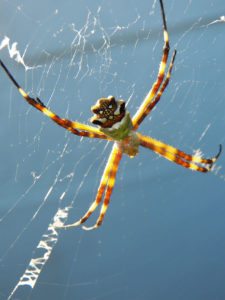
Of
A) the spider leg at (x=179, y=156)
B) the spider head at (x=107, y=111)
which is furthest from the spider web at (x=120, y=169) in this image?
the spider head at (x=107, y=111)

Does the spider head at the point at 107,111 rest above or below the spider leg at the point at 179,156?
below

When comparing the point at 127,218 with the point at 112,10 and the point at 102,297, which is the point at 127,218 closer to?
the point at 102,297

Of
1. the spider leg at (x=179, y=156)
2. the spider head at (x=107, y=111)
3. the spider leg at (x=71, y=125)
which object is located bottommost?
the spider leg at (x=71, y=125)

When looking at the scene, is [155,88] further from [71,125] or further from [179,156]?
[179,156]

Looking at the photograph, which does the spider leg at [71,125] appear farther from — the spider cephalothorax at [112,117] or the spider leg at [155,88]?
the spider leg at [155,88]

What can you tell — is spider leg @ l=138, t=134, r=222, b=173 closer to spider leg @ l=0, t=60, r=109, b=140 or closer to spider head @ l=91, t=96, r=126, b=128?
spider leg @ l=0, t=60, r=109, b=140

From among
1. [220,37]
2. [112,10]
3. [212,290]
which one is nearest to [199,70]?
[220,37]
